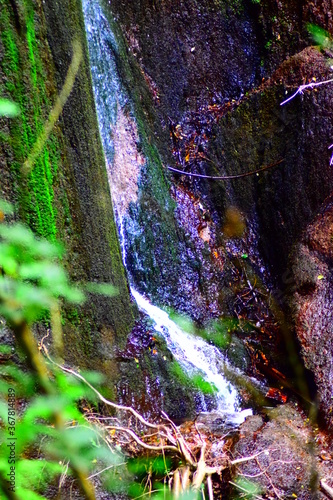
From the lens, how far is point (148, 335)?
127 inches

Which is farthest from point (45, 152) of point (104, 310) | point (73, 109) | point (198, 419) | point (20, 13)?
point (198, 419)

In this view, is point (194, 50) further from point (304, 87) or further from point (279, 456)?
point (279, 456)

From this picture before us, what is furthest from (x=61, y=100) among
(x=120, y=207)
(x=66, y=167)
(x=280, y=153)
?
(x=280, y=153)

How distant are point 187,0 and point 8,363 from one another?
12.9ft

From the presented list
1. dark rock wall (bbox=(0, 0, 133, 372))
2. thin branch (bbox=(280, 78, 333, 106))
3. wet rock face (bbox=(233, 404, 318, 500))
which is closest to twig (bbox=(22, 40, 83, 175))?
dark rock wall (bbox=(0, 0, 133, 372))

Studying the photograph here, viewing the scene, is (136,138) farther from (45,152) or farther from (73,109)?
(45,152)

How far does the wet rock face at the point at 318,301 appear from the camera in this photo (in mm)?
3330

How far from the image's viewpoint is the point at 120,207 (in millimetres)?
3596

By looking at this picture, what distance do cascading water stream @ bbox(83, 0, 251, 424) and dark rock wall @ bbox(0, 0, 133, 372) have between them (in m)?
0.49

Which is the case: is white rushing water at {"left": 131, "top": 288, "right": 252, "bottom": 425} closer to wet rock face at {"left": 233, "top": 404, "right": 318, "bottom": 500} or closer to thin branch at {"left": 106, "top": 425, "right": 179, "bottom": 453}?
wet rock face at {"left": 233, "top": 404, "right": 318, "bottom": 500}

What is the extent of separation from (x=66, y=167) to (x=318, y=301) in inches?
84.9

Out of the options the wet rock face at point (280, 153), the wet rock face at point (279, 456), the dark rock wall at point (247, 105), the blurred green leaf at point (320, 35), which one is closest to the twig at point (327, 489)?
the wet rock face at point (279, 456)

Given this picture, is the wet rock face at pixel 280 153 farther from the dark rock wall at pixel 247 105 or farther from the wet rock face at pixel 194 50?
the wet rock face at pixel 194 50

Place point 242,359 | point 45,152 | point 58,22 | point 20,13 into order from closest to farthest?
point 20,13 → point 45,152 → point 58,22 → point 242,359
